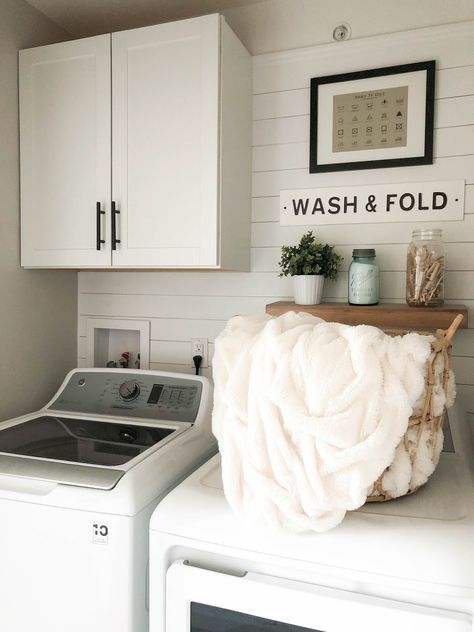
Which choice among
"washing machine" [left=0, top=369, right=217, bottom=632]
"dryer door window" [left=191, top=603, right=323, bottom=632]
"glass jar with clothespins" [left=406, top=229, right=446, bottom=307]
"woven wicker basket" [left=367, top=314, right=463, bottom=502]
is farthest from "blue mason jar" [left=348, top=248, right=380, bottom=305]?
"dryer door window" [left=191, top=603, right=323, bottom=632]

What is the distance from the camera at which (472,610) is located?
90 centimetres

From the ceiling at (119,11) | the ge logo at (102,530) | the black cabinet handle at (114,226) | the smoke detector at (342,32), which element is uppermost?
the ceiling at (119,11)

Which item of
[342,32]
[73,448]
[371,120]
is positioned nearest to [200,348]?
[73,448]

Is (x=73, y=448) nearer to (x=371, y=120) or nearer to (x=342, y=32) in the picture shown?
(x=371, y=120)

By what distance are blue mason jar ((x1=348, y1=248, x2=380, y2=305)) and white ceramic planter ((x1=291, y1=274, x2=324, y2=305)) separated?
0.12m

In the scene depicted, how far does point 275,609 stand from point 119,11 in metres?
2.00

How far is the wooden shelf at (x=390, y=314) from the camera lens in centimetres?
152

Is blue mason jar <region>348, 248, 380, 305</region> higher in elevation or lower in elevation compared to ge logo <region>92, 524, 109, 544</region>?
higher

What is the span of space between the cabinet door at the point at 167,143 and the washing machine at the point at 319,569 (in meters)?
0.83

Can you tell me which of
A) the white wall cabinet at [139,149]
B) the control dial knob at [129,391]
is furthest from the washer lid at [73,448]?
the white wall cabinet at [139,149]

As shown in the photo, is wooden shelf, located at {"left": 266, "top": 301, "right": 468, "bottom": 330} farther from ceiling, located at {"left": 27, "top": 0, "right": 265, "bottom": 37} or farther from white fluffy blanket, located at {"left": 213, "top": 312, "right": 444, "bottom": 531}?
ceiling, located at {"left": 27, "top": 0, "right": 265, "bottom": 37}

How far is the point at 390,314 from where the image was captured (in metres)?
1.57

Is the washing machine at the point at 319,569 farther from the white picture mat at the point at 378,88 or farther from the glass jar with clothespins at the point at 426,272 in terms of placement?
the white picture mat at the point at 378,88

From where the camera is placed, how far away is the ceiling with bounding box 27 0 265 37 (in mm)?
1881
